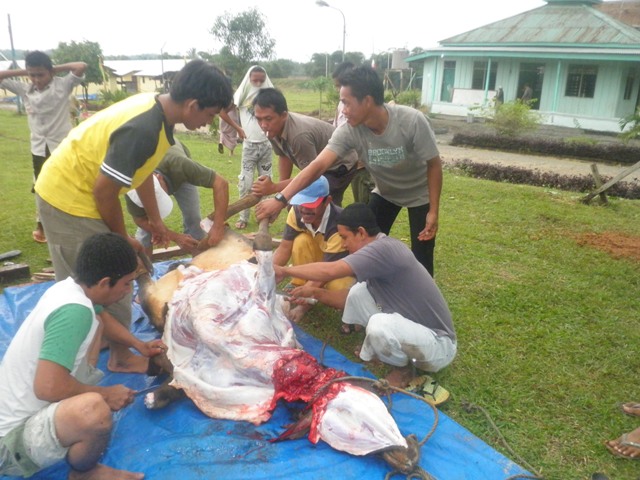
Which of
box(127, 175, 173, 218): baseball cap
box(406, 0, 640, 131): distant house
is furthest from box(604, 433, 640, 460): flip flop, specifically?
box(406, 0, 640, 131): distant house

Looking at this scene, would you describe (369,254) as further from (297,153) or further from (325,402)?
(297,153)

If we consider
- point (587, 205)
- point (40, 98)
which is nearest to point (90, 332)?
point (40, 98)

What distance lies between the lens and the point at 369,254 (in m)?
2.79

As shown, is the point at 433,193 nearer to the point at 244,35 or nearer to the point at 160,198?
the point at 160,198

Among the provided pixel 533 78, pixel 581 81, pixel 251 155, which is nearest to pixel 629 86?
pixel 581 81

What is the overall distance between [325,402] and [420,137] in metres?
1.92

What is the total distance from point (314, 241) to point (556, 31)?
19.1 m

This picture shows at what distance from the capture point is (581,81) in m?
18.3

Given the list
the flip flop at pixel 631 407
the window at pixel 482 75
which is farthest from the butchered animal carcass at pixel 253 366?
the window at pixel 482 75

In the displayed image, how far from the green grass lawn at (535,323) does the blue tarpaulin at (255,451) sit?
12cm

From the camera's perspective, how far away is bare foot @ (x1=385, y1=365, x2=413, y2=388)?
2.99m

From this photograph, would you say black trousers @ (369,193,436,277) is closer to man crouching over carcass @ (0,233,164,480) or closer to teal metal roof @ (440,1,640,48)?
man crouching over carcass @ (0,233,164,480)

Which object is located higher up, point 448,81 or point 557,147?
point 448,81

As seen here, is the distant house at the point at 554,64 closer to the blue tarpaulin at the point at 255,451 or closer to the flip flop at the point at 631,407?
the flip flop at the point at 631,407
